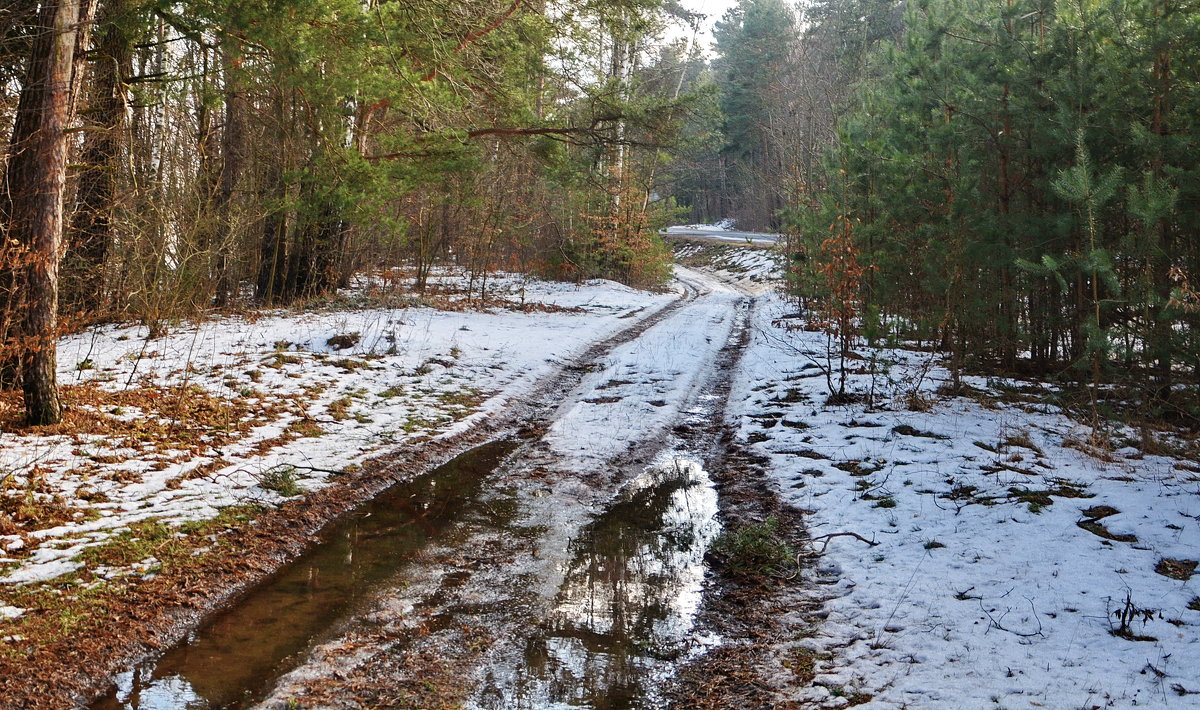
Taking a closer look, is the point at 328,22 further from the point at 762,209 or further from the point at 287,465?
the point at 762,209

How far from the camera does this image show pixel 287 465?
6887 millimetres

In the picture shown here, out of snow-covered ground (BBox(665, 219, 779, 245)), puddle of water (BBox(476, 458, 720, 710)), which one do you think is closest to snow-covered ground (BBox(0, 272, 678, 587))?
puddle of water (BBox(476, 458, 720, 710))

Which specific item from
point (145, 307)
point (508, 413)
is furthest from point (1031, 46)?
point (145, 307)

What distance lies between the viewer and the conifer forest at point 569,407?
4109 millimetres

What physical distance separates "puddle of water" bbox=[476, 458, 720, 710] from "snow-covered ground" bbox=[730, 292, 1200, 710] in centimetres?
84

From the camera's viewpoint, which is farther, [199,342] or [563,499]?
[199,342]

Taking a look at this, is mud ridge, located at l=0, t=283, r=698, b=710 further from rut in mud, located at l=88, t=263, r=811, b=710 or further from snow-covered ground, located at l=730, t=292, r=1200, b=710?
snow-covered ground, located at l=730, t=292, r=1200, b=710

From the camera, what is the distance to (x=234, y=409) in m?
8.28

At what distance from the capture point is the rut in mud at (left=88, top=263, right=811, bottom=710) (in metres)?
3.77

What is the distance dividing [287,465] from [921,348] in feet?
38.6

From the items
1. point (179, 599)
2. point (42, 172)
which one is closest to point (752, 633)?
point (179, 599)

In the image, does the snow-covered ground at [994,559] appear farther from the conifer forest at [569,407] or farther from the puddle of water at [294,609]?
the puddle of water at [294,609]

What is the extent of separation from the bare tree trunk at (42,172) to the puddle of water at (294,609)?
3.15 meters

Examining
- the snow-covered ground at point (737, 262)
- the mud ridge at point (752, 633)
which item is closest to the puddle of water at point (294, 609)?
the mud ridge at point (752, 633)
